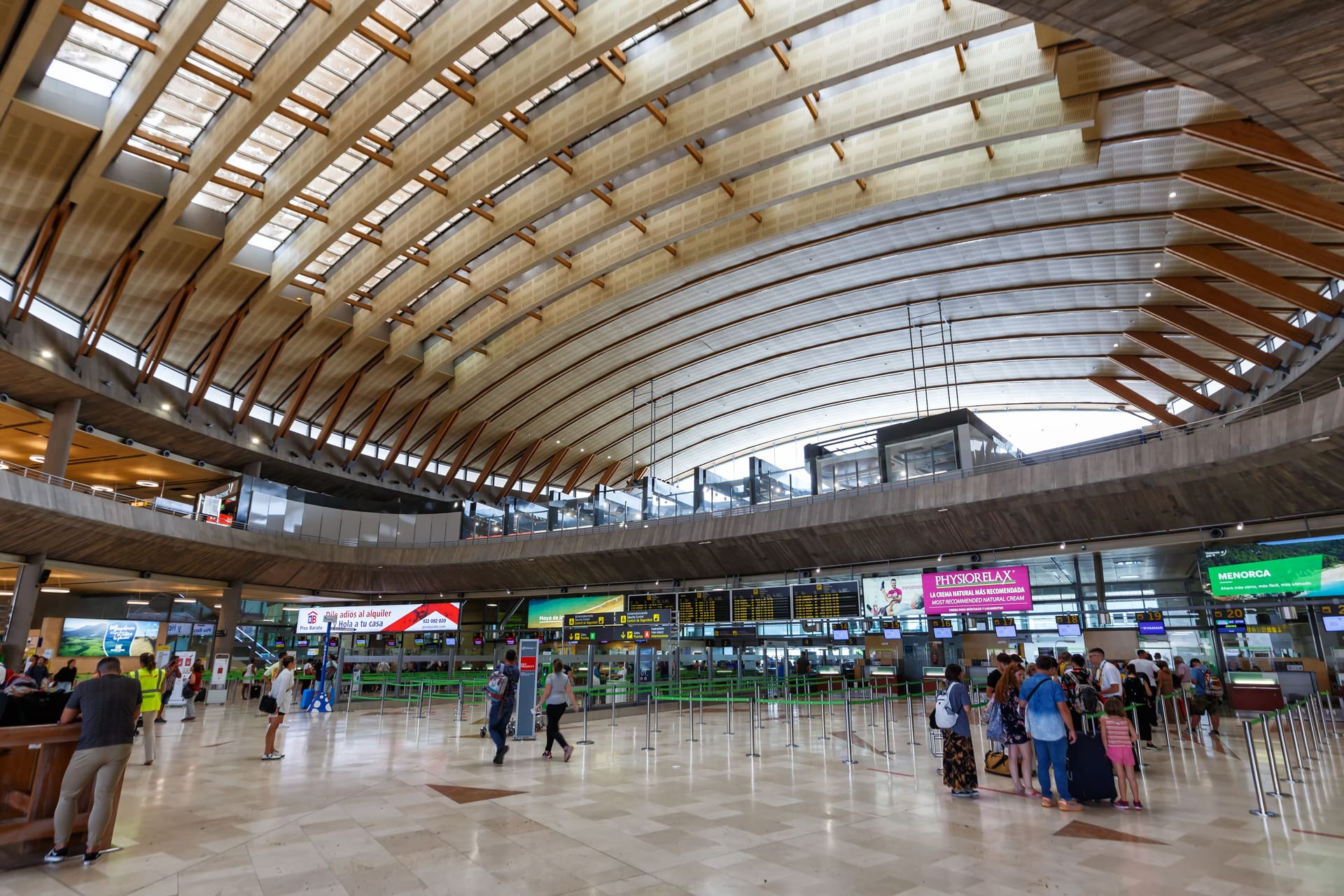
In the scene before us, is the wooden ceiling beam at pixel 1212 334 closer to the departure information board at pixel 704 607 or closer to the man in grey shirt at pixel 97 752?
the departure information board at pixel 704 607

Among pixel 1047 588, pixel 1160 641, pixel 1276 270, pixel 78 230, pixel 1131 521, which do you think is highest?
pixel 78 230

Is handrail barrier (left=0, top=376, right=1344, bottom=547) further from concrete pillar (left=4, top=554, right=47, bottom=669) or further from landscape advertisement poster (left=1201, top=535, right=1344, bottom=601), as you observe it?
landscape advertisement poster (left=1201, top=535, right=1344, bottom=601)

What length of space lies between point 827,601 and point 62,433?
27610 millimetres

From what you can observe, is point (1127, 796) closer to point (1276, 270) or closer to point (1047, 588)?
point (1047, 588)

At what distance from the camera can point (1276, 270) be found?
2247 cm

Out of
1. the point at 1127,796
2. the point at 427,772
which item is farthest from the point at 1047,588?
the point at 427,772

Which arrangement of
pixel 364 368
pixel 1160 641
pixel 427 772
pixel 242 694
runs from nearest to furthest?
1. pixel 427 772
2. pixel 1160 641
3. pixel 242 694
4. pixel 364 368

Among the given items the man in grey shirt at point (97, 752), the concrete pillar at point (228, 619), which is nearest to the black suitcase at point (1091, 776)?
the man in grey shirt at point (97, 752)

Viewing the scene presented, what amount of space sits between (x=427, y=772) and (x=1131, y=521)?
61.2 feet

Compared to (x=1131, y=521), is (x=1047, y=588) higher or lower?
lower

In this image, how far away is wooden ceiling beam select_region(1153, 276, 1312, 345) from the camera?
22672 millimetres

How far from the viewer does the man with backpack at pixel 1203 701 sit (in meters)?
14.4

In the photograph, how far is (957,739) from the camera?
8.59 m

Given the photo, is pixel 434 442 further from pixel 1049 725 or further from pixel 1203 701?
pixel 1049 725
